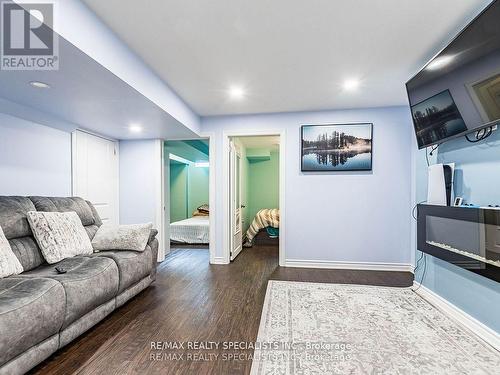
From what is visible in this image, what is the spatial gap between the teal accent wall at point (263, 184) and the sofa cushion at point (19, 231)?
16.1 feet

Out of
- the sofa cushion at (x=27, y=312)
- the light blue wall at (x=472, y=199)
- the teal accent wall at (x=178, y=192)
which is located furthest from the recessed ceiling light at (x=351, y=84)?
the teal accent wall at (x=178, y=192)

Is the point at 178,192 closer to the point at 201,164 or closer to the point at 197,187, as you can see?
the point at 197,187

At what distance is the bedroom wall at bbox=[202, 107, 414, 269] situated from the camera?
3.46 metres


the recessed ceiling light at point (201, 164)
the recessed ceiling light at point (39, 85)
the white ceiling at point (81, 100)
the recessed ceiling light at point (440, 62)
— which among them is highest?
the recessed ceiling light at point (440, 62)

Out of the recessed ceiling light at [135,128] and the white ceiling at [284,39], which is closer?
the white ceiling at [284,39]

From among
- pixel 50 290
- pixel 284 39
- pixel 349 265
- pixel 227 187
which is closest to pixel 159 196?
pixel 227 187

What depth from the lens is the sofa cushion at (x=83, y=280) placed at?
5.62 feet

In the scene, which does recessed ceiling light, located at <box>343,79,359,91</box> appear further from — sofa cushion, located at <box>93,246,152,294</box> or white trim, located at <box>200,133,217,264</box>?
sofa cushion, located at <box>93,246,152,294</box>

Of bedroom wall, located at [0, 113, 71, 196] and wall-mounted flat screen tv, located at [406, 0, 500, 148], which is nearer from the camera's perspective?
wall-mounted flat screen tv, located at [406, 0, 500, 148]

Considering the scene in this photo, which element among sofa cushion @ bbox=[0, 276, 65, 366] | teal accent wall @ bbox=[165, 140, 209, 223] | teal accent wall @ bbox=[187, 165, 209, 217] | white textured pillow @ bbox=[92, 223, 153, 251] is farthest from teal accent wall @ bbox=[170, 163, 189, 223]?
sofa cushion @ bbox=[0, 276, 65, 366]

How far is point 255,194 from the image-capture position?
6.79 m

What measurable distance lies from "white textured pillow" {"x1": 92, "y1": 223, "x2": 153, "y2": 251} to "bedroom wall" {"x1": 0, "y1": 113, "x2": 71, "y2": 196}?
2.87ft

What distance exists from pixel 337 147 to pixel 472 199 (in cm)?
178

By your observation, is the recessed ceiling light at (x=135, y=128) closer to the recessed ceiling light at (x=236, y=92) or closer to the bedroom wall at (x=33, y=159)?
the bedroom wall at (x=33, y=159)
